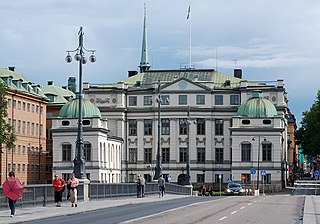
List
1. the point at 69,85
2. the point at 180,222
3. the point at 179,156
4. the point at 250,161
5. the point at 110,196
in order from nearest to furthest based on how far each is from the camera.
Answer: the point at 180,222
the point at 110,196
the point at 250,161
the point at 179,156
the point at 69,85

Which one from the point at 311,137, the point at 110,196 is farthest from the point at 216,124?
the point at 110,196

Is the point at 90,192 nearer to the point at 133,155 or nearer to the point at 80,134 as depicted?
the point at 80,134

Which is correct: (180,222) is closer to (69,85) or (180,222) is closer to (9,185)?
(9,185)

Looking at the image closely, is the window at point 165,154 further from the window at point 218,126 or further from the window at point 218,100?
the window at point 218,100

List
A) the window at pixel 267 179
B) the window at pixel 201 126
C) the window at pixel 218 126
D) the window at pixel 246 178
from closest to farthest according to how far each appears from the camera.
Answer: the window at pixel 246 178 < the window at pixel 267 179 < the window at pixel 201 126 < the window at pixel 218 126

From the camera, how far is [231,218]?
1304 inches

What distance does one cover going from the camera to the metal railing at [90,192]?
40.9m

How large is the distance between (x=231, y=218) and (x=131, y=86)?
330ft

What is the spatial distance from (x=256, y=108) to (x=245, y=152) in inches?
260

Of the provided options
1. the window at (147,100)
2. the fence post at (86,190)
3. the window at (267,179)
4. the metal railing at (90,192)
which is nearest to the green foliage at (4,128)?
the metal railing at (90,192)

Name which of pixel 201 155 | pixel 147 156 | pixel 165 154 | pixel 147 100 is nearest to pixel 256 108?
pixel 201 155

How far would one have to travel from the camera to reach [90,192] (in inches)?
2045

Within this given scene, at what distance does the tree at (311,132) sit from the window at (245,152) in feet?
42.7

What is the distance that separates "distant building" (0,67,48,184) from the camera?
11650 centimetres
